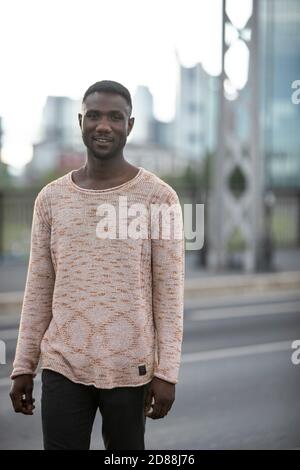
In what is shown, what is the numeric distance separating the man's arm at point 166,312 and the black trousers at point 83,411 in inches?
2.3

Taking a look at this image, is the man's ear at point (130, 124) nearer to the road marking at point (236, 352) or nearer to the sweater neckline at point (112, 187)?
the sweater neckline at point (112, 187)

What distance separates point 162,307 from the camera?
2.03 meters

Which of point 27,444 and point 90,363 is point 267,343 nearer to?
point 27,444

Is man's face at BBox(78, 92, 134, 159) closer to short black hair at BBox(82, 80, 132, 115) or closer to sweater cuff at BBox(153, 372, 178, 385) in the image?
short black hair at BBox(82, 80, 132, 115)

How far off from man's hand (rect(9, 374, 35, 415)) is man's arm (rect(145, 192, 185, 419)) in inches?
13.9

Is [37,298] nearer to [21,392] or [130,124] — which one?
[21,392]

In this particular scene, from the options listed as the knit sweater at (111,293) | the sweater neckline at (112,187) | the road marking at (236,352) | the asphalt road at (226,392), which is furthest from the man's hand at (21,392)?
the road marking at (236,352)

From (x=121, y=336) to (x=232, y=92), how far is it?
26.6ft

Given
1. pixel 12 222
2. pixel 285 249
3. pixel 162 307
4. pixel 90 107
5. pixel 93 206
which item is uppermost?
pixel 90 107

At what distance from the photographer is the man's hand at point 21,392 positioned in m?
2.12

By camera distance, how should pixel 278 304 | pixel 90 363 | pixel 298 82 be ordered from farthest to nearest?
pixel 278 304
pixel 298 82
pixel 90 363

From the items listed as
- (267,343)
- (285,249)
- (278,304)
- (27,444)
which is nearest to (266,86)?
(278,304)

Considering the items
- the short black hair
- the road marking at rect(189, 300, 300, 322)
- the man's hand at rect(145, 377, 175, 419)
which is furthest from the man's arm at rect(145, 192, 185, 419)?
the road marking at rect(189, 300, 300, 322)
